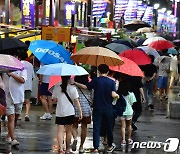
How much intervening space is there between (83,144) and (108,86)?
175cm

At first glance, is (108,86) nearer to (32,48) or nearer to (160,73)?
(32,48)

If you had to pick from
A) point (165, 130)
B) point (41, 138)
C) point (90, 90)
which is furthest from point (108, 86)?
point (165, 130)

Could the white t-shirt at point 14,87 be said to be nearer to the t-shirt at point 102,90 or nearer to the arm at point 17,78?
the arm at point 17,78

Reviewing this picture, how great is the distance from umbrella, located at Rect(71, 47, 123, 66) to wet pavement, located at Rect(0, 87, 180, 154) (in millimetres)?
1777

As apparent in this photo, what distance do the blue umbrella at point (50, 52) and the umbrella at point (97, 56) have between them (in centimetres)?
35

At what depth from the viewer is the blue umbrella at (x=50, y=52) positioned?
14.3 metres

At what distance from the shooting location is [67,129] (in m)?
12.7

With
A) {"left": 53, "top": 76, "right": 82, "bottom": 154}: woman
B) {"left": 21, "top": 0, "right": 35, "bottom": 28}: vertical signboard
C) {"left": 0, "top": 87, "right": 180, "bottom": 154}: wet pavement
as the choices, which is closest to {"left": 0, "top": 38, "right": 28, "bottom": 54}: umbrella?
{"left": 0, "top": 87, "right": 180, "bottom": 154}: wet pavement

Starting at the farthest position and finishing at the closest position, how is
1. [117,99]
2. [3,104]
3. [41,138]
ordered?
[41,138] < [117,99] < [3,104]

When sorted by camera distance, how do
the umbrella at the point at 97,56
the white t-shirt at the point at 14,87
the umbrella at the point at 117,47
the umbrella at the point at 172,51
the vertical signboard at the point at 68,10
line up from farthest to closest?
the vertical signboard at the point at 68,10, the umbrella at the point at 172,51, the umbrella at the point at 117,47, the umbrella at the point at 97,56, the white t-shirt at the point at 14,87

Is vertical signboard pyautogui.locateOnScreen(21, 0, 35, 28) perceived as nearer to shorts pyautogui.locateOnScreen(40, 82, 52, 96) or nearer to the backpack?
shorts pyautogui.locateOnScreen(40, 82, 52, 96)

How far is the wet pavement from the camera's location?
13438 millimetres

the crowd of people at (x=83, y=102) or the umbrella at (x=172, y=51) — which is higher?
the crowd of people at (x=83, y=102)

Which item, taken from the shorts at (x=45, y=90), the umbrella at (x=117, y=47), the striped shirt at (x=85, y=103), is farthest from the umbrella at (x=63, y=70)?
the umbrella at (x=117, y=47)
